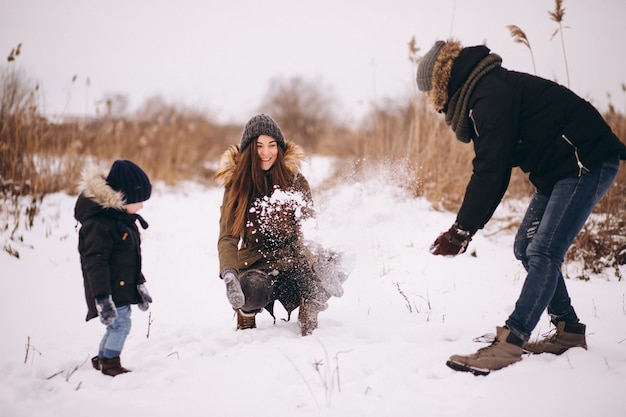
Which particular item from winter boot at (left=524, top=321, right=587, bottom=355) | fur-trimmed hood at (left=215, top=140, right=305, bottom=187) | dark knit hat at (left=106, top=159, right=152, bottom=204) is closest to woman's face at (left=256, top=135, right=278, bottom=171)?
fur-trimmed hood at (left=215, top=140, right=305, bottom=187)

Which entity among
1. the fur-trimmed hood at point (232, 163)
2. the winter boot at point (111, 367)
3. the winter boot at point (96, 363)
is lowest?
the winter boot at point (96, 363)

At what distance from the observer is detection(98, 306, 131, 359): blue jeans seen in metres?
2.24

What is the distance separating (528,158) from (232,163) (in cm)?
185

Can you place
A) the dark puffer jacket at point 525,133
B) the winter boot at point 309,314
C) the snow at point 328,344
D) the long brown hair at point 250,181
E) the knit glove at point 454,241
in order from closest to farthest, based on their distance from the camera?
1. the snow at point 328,344
2. the dark puffer jacket at point 525,133
3. the knit glove at point 454,241
4. the winter boot at point 309,314
5. the long brown hair at point 250,181

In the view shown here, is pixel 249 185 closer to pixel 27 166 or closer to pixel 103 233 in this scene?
pixel 103 233

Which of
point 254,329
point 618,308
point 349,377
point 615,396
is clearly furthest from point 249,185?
point 618,308

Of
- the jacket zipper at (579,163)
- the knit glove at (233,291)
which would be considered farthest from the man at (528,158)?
the knit glove at (233,291)

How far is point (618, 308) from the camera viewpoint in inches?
120

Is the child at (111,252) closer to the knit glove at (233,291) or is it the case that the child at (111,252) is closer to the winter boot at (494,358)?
the knit glove at (233,291)

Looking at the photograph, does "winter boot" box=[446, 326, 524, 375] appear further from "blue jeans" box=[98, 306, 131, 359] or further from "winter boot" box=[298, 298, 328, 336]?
"blue jeans" box=[98, 306, 131, 359]

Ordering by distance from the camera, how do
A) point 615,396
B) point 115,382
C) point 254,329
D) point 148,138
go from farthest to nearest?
point 148,138
point 254,329
point 115,382
point 615,396

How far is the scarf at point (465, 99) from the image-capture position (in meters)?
2.21

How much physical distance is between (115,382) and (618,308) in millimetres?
3239

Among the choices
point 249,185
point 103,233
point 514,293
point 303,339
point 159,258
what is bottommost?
point 159,258
